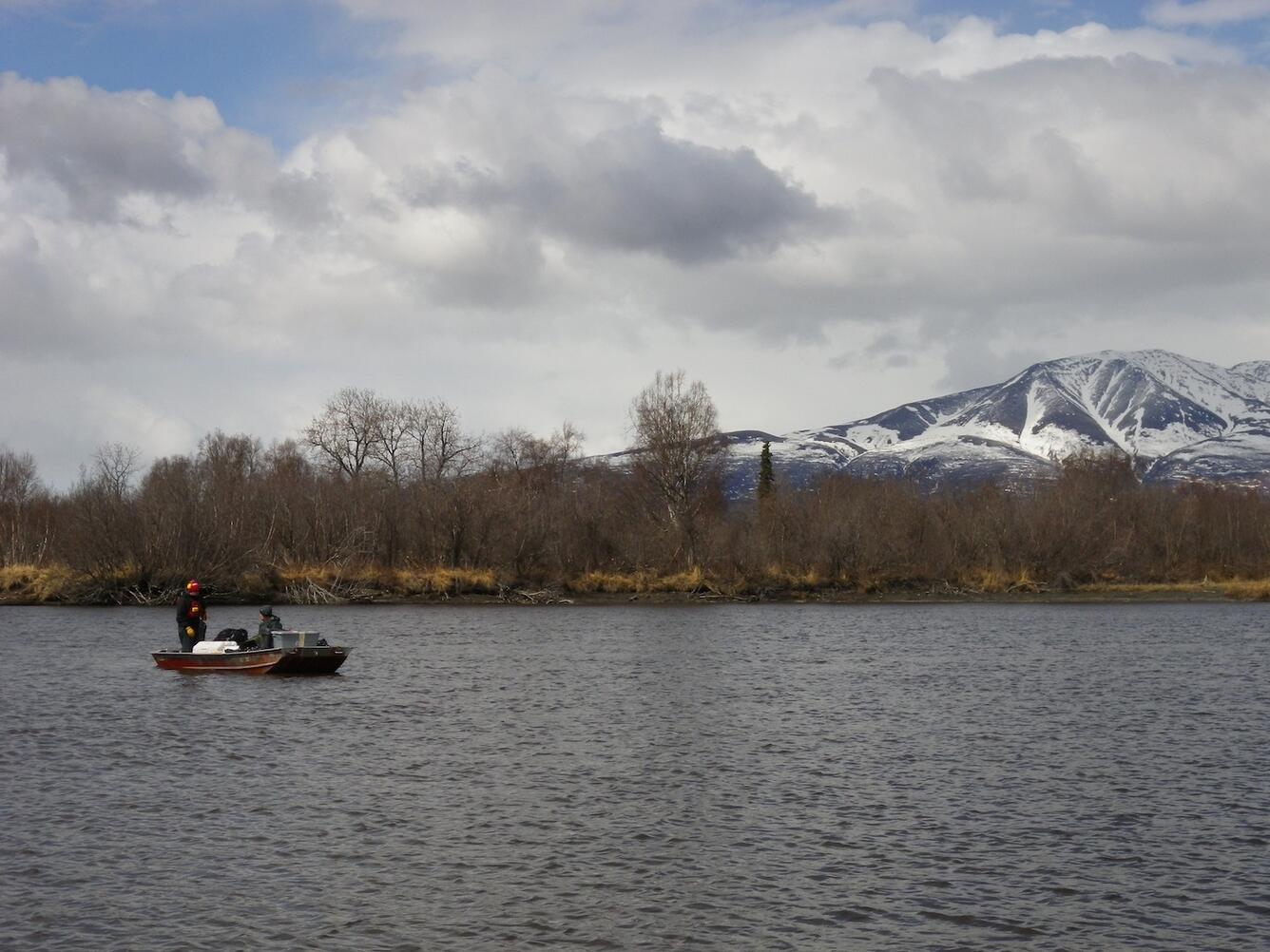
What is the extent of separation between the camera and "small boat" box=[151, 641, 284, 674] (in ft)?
149

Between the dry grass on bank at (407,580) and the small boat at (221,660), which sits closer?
the small boat at (221,660)

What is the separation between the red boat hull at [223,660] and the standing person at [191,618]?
735 millimetres

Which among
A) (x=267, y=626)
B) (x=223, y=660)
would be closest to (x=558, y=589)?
(x=267, y=626)

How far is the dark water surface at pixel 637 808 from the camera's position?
17531mm

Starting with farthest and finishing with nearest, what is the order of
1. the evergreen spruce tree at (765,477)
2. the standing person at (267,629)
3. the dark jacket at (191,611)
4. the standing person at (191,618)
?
the evergreen spruce tree at (765,477)
the dark jacket at (191,611)
the standing person at (191,618)
the standing person at (267,629)

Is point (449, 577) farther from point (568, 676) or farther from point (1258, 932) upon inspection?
point (1258, 932)

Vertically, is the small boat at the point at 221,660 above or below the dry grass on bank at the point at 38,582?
below

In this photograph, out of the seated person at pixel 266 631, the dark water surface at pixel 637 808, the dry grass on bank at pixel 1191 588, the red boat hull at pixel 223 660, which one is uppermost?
the dry grass on bank at pixel 1191 588

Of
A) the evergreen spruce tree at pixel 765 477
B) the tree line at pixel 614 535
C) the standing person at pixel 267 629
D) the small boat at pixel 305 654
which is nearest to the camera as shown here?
the small boat at pixel 305 654

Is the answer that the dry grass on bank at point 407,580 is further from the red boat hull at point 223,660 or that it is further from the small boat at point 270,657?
the small boat at point 270,657

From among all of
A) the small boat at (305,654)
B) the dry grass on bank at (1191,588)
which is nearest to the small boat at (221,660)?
the small boat at (305,654)

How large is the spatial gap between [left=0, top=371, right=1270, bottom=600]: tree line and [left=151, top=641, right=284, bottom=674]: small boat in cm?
4097

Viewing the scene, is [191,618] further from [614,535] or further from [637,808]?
[614,535]

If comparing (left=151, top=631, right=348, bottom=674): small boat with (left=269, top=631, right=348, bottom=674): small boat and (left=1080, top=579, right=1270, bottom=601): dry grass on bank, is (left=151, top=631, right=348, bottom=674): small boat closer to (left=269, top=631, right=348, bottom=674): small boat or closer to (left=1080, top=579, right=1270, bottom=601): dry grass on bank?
(left=269, top=631, right=348, bottom=674): small boat
